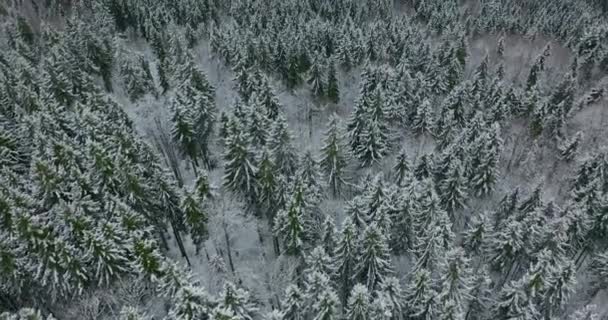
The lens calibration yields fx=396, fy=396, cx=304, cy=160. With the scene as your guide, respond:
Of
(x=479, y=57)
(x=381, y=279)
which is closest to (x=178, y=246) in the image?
(x=381, y=279)

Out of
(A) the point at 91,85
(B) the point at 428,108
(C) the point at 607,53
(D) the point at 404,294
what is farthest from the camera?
(C) the point at 607,53

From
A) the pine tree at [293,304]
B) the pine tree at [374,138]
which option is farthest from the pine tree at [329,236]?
the pine tree at [374,138]

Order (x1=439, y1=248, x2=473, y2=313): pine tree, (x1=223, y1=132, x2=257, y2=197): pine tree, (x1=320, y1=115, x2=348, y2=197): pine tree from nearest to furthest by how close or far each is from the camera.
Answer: (x1=439, y1=248, x2=473, y2=313): pine tree, (x1=223, y1=132, x2=257, y2=197): pine tree, (x1=320, y1=115, x2=348, y2=197): pine tree

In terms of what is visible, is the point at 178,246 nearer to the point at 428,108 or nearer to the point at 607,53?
the point at 428,108

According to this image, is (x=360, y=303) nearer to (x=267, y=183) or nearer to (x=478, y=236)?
(x=267, y=183)

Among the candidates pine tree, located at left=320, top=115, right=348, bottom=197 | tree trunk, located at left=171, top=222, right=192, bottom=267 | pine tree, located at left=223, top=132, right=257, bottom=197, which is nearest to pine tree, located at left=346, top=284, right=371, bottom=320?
pine tree, located at left=223, top=132, right=257, bottom=197

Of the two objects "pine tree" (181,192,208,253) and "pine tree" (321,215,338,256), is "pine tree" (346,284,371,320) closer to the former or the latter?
"pine tree" (321,215,338,256)

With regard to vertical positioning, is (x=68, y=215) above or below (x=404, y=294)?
above
